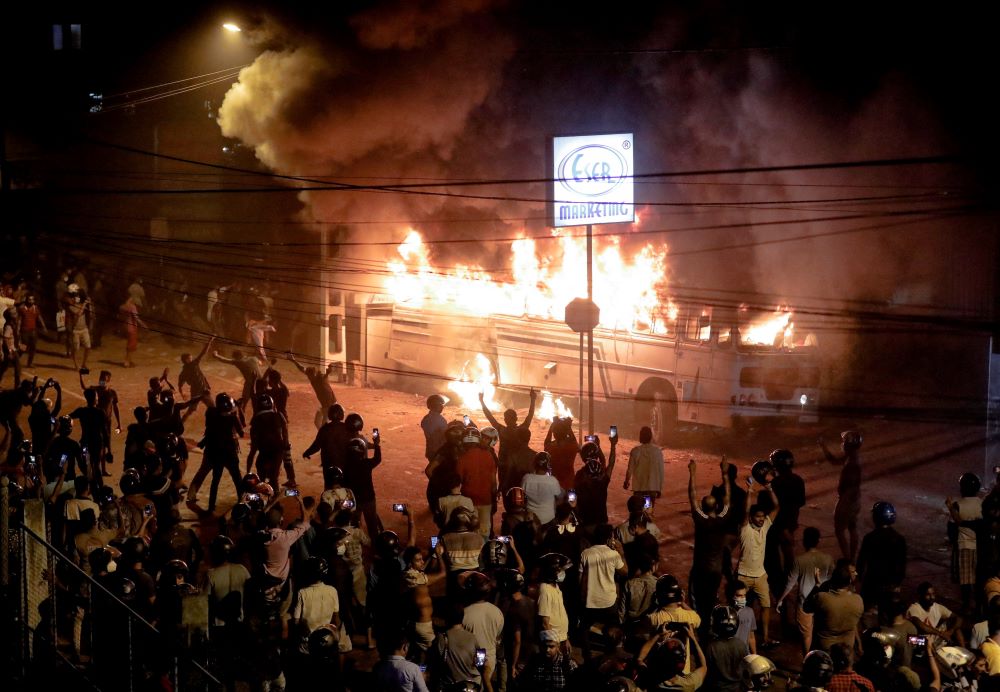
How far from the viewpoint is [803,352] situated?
16.4 metres

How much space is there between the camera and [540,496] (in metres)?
9.19

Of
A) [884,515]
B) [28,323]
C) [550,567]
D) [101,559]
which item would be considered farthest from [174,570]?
[28,323]

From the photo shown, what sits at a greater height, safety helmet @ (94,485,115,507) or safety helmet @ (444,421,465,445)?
safety helmet @ (444,421,465,445)

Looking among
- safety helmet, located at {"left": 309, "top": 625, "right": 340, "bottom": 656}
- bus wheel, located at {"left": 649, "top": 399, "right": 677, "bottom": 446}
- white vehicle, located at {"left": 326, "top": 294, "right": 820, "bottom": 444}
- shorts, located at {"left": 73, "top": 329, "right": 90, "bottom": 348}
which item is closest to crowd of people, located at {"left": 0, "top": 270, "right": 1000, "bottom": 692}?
safety helmet, located at {"left": 309, "top": 625, "right": 340, "bottom": 656}

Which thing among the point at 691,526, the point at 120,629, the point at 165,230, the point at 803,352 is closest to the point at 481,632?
the point at 120,629

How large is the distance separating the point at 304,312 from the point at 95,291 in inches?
200

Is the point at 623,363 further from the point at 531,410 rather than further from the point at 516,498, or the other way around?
the point at 516,498

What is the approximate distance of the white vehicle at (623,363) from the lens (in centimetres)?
1608

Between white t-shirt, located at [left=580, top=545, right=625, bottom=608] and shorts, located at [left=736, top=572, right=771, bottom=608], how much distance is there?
1.19 metres

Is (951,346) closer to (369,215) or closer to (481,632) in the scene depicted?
(369,215)

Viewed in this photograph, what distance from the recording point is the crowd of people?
6234 millimetres

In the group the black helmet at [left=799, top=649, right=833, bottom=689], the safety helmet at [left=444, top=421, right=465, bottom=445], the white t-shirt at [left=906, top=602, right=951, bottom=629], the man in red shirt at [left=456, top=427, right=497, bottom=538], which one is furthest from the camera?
the safety helmet at [left=444, top=421, right=465, bottom=445]

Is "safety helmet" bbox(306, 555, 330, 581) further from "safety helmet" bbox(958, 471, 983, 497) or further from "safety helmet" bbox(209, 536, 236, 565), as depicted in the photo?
"safety helmet" bbox(958, 471, 983, 497)

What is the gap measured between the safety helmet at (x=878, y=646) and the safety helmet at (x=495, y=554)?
2.66 metres
